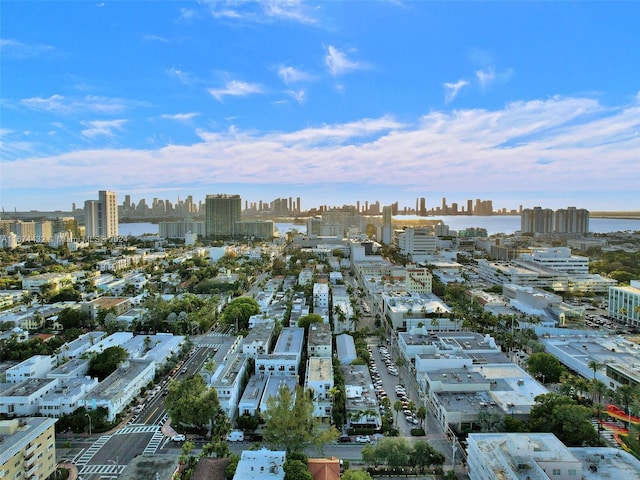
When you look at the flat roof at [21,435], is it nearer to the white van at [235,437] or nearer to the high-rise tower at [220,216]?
the white van at [235,437]

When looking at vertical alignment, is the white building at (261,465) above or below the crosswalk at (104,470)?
above

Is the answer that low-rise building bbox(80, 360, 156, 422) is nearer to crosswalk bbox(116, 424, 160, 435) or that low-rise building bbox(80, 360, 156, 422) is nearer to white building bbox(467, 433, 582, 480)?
crosswalk bbox(116, 424, 160, 435)

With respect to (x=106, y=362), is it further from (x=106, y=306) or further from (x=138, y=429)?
(x=106, y=306)

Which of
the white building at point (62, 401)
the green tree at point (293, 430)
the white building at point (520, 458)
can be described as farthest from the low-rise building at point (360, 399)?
the white building at point (62, 401)

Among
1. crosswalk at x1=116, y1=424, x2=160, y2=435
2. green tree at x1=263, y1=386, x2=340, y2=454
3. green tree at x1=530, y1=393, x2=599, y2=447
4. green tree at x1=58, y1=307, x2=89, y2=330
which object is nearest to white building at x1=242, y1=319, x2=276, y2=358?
crosswalk at x1=116, y1=424, x2=160, y2=435

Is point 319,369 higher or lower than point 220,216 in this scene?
lower

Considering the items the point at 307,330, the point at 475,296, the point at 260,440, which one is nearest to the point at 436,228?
the point at 475,296

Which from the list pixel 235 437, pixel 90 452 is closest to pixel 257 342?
pixel 235 437

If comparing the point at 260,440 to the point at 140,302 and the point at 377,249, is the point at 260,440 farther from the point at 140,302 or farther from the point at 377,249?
the point at 377,249
